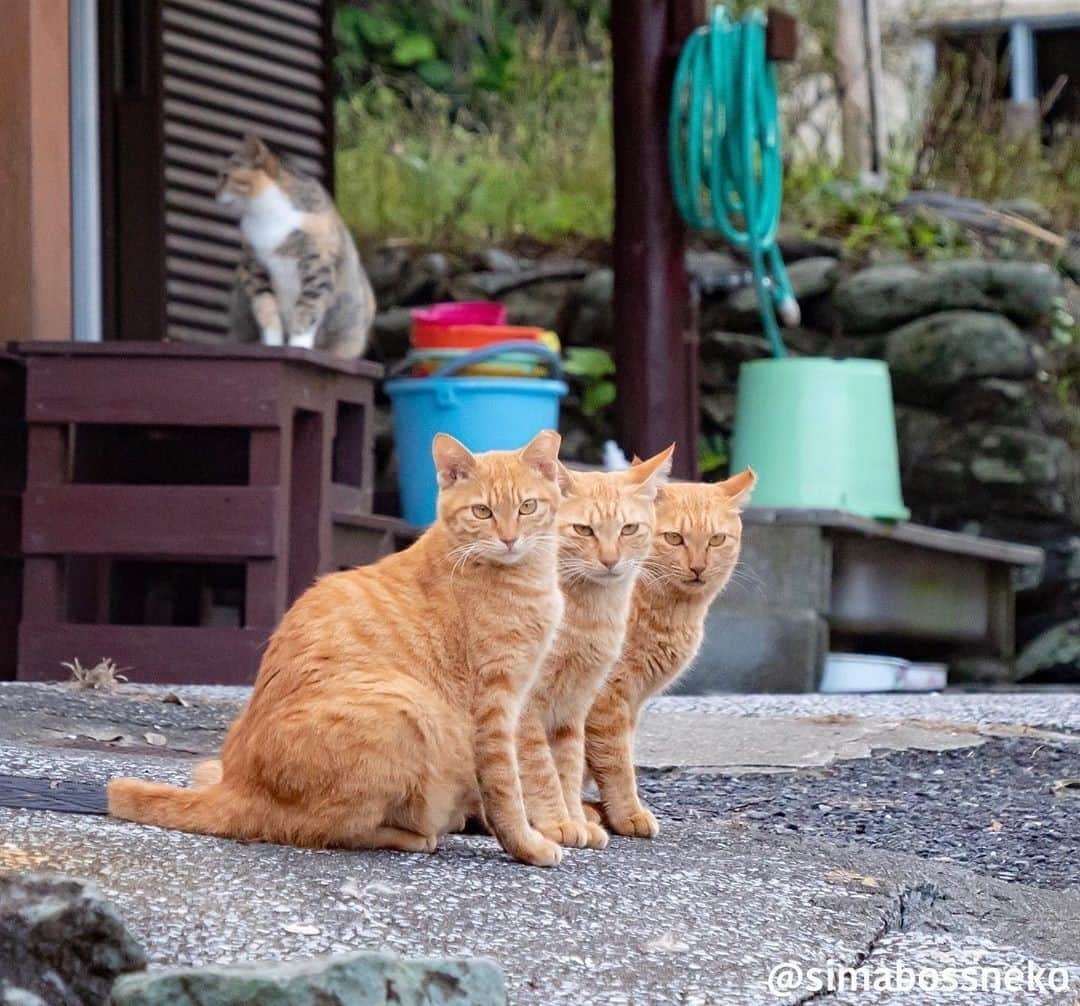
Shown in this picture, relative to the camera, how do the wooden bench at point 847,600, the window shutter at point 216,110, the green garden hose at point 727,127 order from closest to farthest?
the wooden bench at point 847,600 → the green garden hose at point 727,127 → the window shutter at point 216,110

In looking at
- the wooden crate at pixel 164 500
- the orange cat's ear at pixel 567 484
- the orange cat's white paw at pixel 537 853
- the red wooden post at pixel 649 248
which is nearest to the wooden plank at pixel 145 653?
the wooden crate at pixel 164 500

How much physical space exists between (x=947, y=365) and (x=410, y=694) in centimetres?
595

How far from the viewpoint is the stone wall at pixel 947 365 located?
851 cm

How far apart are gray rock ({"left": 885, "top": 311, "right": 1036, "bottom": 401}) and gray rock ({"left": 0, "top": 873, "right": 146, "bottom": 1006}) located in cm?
675

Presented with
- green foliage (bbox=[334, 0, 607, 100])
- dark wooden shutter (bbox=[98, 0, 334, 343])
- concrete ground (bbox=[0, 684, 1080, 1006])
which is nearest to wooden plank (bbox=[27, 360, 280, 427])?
dark wooden shutter (bbox=[98, 0, 334, 343])

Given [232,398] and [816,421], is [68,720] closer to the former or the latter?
[232,398]

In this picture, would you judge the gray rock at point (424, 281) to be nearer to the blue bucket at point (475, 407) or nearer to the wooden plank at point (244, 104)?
the wooden plank at point (244, 104)

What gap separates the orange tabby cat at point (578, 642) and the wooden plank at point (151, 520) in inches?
99.0

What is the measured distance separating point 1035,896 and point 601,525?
1.06 m

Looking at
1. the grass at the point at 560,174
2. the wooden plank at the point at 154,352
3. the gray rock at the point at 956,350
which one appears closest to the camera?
the wooden plank at the point at 154,352

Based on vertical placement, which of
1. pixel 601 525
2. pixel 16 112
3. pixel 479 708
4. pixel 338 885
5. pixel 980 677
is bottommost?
pixel 980 677

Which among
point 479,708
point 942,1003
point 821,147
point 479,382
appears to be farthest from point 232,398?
point 821,147

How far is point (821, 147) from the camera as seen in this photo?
10.3 metres

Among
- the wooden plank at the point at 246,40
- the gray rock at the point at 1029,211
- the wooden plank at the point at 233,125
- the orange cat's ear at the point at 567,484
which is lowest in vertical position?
the orange cat's ear at the point at 567,484
